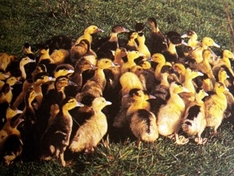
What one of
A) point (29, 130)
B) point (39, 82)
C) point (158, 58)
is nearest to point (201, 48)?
point (158, 58)

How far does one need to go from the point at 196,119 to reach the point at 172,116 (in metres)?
0.13

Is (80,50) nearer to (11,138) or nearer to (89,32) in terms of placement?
(89,32)

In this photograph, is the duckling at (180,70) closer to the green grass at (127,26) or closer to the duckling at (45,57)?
the green grass at (127,26)

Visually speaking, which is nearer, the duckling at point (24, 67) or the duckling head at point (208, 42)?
the duckling at point (24, 67)

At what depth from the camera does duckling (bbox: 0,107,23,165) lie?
204 cm

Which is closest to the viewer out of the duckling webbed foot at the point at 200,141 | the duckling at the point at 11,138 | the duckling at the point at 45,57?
the duckling at the point at 11,138

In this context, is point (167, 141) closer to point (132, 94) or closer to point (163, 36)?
point (132, 94)

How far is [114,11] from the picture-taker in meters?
2.35

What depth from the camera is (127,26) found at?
2.32 metres

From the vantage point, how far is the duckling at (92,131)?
81.2 inches

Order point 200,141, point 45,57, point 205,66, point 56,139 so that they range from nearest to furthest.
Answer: point 56,139 → point 45,57 → point 200,141 → point 205,66

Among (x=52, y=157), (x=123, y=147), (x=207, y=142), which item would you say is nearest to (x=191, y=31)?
(x=207, y=142)

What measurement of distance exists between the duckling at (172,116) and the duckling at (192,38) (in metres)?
0.28

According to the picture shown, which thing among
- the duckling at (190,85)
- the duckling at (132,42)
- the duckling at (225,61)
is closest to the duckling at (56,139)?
the duckling at (132,42)
